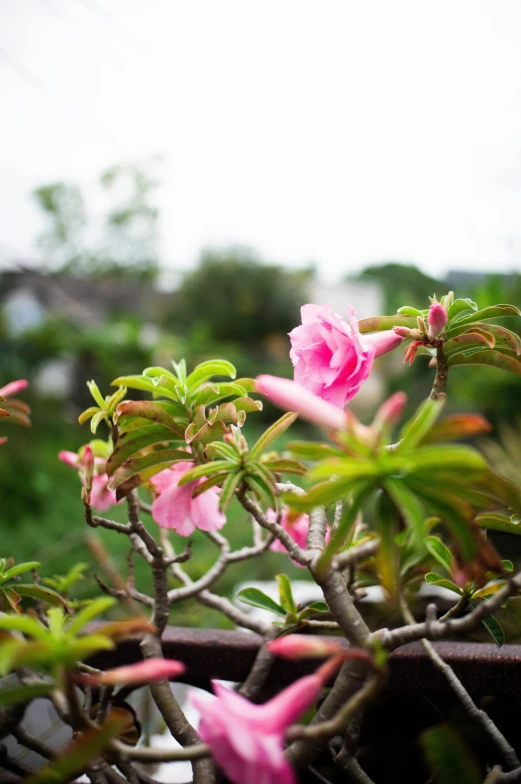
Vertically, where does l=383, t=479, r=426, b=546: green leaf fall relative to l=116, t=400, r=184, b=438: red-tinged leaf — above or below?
below

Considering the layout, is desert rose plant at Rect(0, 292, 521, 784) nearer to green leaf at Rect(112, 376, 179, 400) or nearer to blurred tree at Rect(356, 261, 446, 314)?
green leaf at Rect(112, 376, 179, 400)

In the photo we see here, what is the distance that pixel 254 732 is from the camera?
301 mm

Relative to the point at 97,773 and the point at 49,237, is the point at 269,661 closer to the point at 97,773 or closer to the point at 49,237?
the point at 97,773

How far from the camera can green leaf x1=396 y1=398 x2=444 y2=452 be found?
0.35 m

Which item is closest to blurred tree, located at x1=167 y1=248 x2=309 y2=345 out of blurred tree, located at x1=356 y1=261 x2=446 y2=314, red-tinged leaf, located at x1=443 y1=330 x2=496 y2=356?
blurred tree, located at x1=356 y1=261 x2=446 y2=314

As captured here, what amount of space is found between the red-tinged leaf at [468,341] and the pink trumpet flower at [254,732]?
30 centimetres

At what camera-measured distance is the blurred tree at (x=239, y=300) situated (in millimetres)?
10328

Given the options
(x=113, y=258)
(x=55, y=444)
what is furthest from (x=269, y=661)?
(x=113, y=258)

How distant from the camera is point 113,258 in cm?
1758

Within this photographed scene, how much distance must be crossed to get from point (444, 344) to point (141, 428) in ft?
0.94

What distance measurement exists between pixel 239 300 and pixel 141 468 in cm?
997

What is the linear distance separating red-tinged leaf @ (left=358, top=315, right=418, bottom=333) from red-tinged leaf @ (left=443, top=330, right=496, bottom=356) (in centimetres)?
4

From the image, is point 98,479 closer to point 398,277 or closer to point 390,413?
point 390,413

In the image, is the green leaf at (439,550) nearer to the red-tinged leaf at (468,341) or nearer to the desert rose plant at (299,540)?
the desert rose plant at (299,540)
